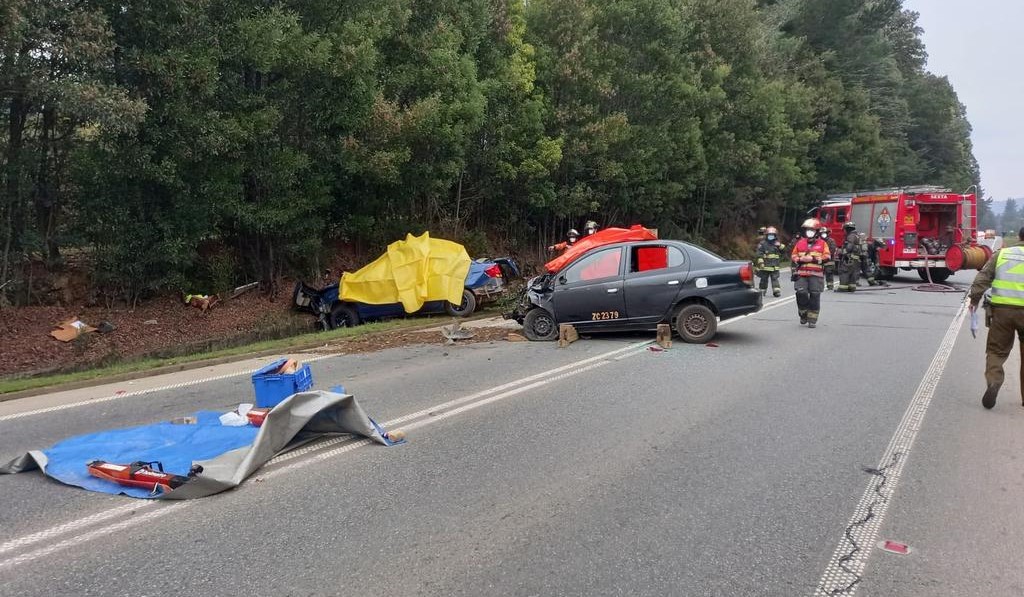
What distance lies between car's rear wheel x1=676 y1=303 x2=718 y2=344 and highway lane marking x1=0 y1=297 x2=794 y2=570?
73 cm

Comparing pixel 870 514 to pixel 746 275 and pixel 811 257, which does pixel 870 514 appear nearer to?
pixel 746 275

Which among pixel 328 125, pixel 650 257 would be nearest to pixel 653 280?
pixel 650 257

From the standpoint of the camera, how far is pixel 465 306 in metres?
15.7

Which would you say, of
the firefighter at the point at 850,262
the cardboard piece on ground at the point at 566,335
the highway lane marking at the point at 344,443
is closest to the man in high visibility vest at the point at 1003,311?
the highway lane marking at the point at 344,443

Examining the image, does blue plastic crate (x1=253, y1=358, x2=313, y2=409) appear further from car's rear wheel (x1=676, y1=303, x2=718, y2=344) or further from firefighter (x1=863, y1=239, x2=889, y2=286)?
firefighter (x1=863, y1=239, x2=889, y2=286)

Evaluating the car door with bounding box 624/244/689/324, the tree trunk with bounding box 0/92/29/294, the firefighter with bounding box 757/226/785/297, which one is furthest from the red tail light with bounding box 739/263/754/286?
the tree trunk with bounding box 0/92/29/294

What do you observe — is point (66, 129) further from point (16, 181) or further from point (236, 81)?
point (236, 81)

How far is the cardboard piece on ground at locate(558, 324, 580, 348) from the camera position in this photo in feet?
35.5

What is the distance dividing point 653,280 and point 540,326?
2.02 meters

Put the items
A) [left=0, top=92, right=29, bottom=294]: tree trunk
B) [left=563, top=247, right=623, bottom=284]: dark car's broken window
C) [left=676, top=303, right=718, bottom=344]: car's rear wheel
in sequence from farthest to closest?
[left=0, top=92, right=29, bottom=294]: tree trunk < [left=563, top=247, right=623, bottom=284]: dark car's broken window < [left=676, top=303, right=718, bottom=344]: car's rear wheel

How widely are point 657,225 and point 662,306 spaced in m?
21.5

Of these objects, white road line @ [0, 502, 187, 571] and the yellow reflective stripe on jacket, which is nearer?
white road line @ [0, 502, 187, 571]

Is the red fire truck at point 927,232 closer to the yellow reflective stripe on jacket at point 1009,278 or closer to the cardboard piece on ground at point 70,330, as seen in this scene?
the yellow reflective stripe on jacket at point 1009,278

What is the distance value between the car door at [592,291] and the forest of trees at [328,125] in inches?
265
